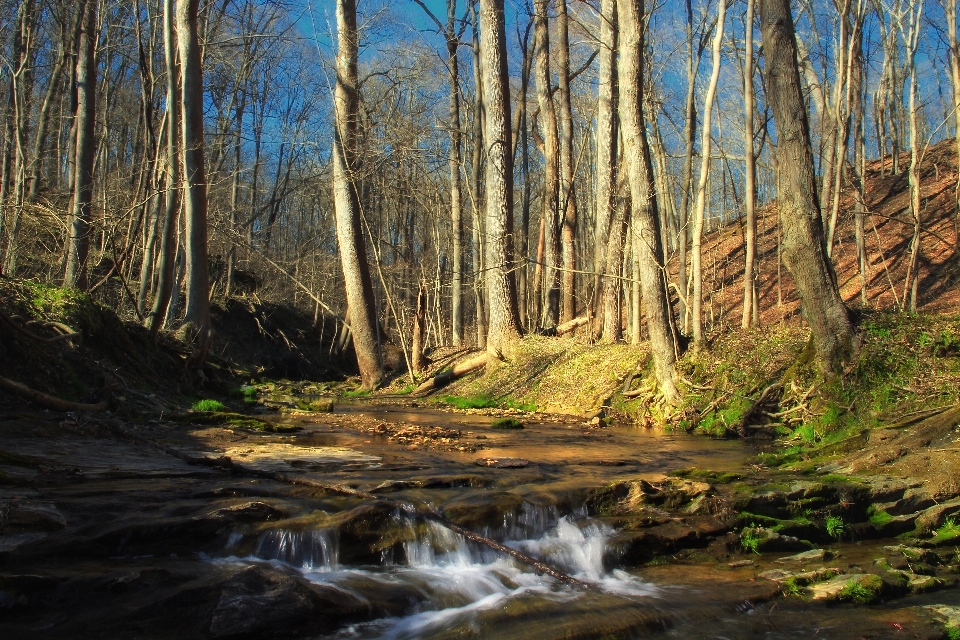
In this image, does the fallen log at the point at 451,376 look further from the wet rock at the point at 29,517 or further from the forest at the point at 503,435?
the wet rock at the point at 29,517

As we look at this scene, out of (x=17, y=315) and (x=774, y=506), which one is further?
(x=17, y=315)

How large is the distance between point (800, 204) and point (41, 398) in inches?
373

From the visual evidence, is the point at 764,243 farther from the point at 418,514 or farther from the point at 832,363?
the point at 418,514

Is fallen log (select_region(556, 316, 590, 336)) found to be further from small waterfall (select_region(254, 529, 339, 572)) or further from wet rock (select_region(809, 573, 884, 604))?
small waterfall (select_region(254, 529, 339, 572))

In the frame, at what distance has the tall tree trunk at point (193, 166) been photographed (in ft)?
46.2

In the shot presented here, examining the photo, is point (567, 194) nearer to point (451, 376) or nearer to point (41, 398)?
point (451, 376)

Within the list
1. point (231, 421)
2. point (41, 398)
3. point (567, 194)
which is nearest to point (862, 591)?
point (231, 421)

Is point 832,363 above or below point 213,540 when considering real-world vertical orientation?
above

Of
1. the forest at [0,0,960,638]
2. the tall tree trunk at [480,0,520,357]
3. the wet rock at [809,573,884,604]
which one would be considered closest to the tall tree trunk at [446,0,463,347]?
the forest at [0,0,960,638]

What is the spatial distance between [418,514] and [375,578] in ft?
2.44

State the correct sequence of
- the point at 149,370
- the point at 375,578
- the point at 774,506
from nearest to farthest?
the point at 375,578
the point at 774,506
the point at 149,370

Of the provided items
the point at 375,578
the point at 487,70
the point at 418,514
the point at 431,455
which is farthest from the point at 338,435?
the point at 487,70

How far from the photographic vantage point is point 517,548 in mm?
5414

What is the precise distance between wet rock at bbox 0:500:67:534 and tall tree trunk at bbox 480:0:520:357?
40.3ft
